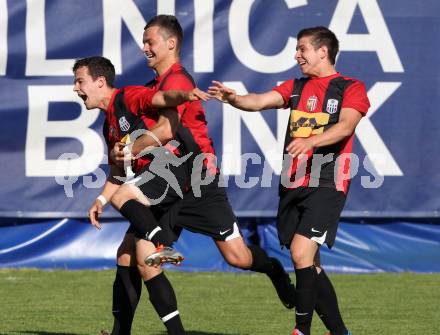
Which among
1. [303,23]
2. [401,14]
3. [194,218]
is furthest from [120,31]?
[194,218]

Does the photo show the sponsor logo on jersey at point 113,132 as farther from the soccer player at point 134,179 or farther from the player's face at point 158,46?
the player's face at point 158,46

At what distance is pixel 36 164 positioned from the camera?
1100 cm

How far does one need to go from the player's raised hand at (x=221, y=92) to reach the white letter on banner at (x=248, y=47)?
437cm

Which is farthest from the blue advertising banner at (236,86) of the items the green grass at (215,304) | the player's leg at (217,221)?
the player's leg at (217,221)

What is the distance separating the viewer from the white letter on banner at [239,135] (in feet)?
36.0

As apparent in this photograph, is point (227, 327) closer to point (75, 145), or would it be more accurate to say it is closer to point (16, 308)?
point (16, 308)

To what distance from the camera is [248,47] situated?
11.0 metres

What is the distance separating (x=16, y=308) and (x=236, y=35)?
3757 millimetres

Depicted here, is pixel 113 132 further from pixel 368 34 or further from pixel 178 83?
pixel 368 34

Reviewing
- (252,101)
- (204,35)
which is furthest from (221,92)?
(204,35)

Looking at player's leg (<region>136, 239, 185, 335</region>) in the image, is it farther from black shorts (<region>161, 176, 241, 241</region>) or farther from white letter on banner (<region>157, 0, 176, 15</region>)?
white letter on banner (<region>157, 0, 176, 15</region>)

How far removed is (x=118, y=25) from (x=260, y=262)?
14.3 ft

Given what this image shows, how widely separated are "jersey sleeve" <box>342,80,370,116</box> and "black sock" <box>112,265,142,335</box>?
66.0 inches

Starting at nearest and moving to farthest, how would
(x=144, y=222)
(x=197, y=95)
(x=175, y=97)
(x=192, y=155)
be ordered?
(x=197, y=95) < (x=175, y=97) < (x=144, y=222) < (x=192, y=155)
